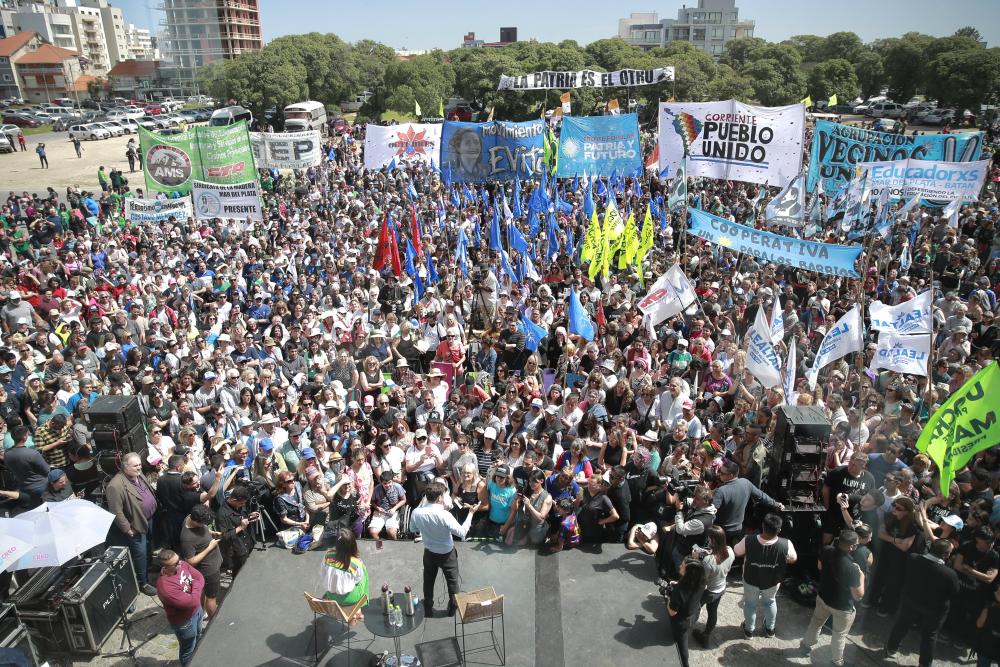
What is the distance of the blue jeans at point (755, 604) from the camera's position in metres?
6.02

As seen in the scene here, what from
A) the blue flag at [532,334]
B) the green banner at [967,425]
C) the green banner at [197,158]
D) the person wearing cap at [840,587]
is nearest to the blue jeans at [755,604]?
the person wearing cap at [840,587]

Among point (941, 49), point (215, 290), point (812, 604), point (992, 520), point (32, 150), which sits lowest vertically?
point (812, 604)

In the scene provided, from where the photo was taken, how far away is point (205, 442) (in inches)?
335

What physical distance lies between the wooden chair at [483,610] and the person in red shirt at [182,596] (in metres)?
2.38

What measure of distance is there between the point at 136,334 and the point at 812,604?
36.5 feet

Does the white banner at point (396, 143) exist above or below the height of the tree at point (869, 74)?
below

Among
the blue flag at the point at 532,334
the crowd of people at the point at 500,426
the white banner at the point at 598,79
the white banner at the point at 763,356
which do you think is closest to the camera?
the crowd of people at the point at 500,426

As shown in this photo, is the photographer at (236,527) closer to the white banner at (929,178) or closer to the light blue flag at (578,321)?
the light blue flag at (578,321)

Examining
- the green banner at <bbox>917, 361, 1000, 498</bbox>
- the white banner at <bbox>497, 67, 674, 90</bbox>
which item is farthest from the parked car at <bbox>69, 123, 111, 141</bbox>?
the green banner at <bbox>917, 361, 1000, 498</bbox>

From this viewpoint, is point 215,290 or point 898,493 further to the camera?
point 215,290

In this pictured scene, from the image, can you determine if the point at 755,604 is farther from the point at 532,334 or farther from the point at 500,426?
the point at 532,334

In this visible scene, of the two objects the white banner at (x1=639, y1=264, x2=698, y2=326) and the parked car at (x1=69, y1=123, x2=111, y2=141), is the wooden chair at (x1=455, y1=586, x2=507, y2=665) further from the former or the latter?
the parked car at (x1=69, y1=123, x2=111, y2=141)

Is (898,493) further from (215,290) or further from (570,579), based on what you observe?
(215,290)

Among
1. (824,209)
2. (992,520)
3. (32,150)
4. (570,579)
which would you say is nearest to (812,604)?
(992,520)
